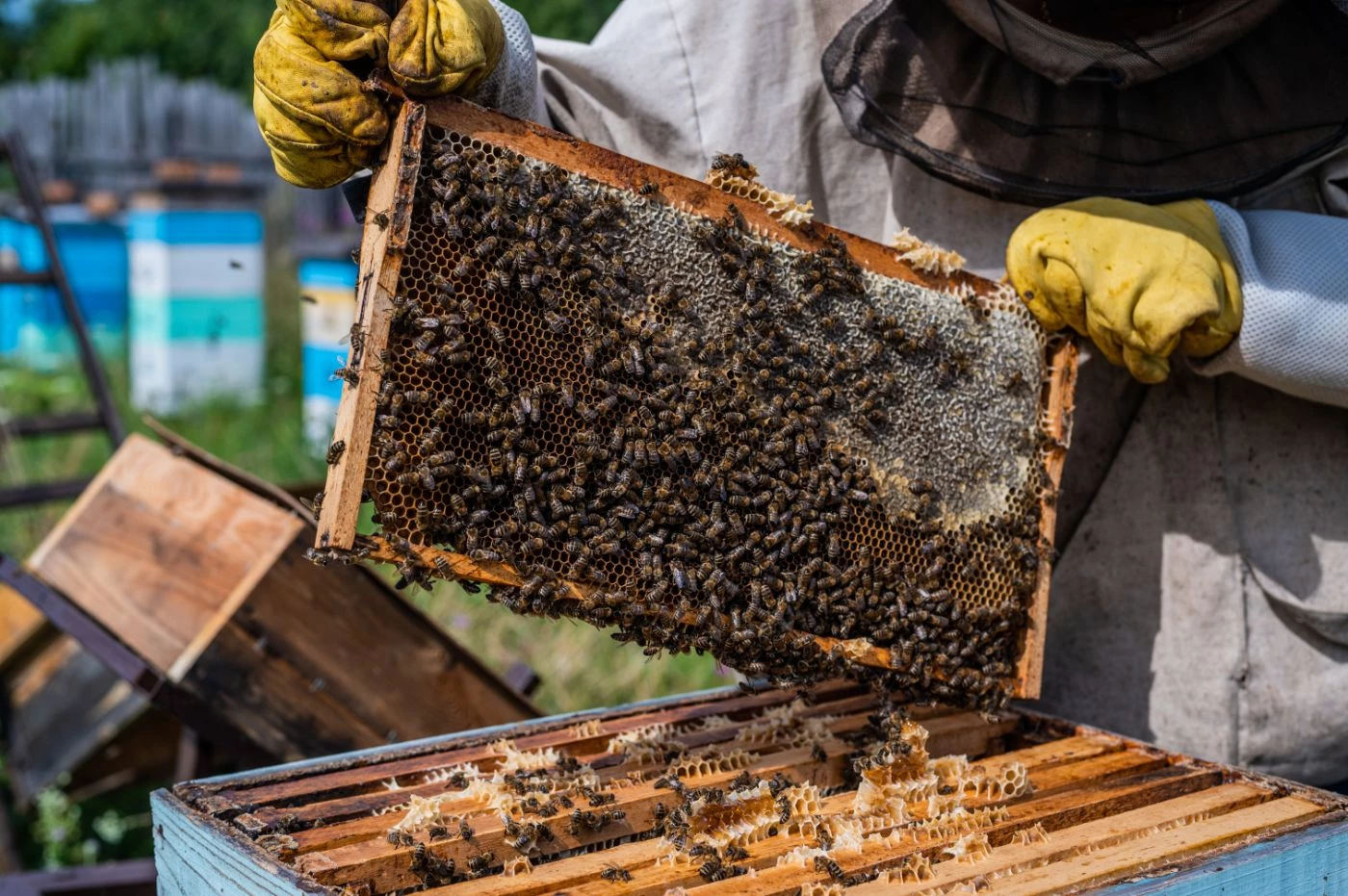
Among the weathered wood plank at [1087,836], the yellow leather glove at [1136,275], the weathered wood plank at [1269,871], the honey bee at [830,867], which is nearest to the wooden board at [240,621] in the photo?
the honey bee at [830,867]

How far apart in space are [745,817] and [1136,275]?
1552mm

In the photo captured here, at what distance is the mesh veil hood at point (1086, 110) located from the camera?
2986 millimetres

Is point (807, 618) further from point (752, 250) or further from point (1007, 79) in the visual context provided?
point (1007, 79)

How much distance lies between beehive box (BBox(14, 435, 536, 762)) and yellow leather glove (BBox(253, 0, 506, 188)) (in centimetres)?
162

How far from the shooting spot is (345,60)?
7.60 ft

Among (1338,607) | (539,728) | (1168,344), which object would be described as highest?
(1168,344)

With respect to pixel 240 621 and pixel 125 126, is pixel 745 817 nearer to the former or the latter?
pixel 240 621

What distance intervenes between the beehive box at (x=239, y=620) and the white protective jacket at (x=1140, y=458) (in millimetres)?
1642

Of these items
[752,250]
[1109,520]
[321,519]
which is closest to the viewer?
[321,519]

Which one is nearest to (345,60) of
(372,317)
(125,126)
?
(372,317)

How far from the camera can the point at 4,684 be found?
6.01m

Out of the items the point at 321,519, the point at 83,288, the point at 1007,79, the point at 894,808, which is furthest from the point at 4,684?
the point at 83,288

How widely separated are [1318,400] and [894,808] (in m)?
1.56

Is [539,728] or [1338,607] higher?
[1338,607]
